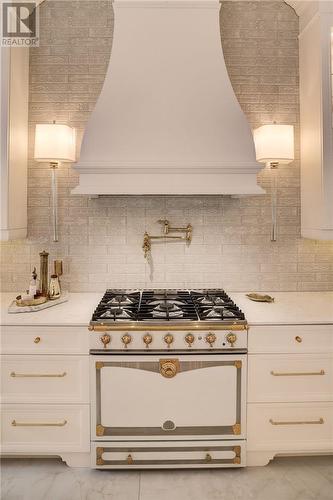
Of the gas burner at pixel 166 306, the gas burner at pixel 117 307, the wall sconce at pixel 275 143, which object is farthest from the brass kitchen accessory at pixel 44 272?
the wall sconce at pixel 275 143

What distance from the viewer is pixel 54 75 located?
2.97m

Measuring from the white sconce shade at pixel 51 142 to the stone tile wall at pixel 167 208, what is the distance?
0.71 ft

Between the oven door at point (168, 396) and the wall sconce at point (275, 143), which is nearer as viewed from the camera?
the oven door at point (168, 396)

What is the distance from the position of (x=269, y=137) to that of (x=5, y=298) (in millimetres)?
2165

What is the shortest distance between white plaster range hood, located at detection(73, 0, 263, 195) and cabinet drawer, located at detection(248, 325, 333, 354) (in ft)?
2.75

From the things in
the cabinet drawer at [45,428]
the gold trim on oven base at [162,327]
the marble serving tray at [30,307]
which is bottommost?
the cabinet drawer at [45,428]

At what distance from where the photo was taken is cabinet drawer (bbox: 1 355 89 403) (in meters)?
2.32

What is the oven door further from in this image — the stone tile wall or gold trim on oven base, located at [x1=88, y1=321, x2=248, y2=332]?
the stone tile wall

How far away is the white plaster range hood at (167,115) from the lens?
97.8 inches

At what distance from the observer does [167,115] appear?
2523 millimetres

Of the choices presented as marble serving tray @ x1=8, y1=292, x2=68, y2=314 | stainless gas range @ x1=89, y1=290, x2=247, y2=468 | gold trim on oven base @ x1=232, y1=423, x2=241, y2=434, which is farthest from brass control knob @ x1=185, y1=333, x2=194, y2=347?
marble serving tray @ x1=8, y1=292, x2=68, y2=314

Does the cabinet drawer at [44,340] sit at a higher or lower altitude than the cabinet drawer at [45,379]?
higher

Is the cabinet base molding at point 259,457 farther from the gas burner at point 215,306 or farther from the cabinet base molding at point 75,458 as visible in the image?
the cabinet base molding at point 75,458

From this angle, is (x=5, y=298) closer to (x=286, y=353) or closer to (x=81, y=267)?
(x=81, y=267)
